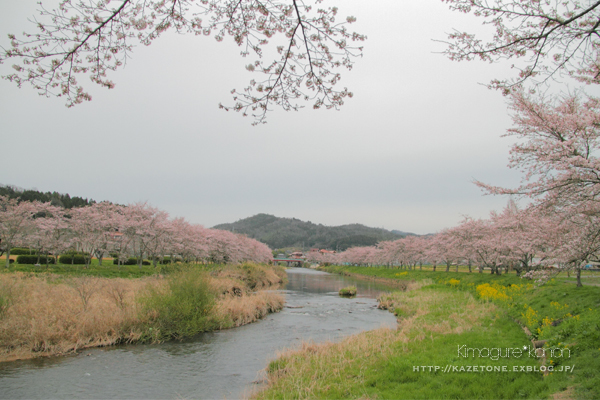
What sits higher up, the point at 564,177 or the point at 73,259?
the point at 564,177

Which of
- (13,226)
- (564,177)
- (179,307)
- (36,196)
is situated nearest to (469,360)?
(564,177)

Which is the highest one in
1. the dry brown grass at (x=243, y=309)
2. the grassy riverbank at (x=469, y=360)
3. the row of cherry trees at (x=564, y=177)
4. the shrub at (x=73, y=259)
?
the row of cherry trees at (x=564, y=177)

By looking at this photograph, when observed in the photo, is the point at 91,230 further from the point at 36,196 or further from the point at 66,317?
the point at 36,196

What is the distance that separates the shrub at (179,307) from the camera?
16312 mm

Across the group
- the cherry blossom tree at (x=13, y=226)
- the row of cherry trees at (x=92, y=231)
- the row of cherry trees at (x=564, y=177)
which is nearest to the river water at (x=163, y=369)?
the row of cherry trees at (x=564, y=177)

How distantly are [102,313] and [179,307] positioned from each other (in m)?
3.59

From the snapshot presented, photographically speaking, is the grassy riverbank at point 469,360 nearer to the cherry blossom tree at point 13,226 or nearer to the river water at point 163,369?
the river water at point 163,369

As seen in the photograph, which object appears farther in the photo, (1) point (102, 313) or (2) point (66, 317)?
(1) point (102, 313)

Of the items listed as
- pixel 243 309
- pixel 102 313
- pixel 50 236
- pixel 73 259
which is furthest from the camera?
pixel 73 259

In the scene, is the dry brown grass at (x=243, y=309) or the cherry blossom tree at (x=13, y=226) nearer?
the dry brown grass at (x=243, y=309)

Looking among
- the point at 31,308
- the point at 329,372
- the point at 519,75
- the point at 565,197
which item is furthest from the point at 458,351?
the point at 31,308

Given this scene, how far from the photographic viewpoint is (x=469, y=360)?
9.05 metres

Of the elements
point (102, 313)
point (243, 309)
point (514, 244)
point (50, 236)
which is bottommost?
point (243, 309)

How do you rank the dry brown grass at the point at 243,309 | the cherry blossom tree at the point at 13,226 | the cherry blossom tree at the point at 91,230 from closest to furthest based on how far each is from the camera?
the dry brown grass at the point at 243,309 < the cherry blossom tree at the point at 13,226 < the cherry blossom tree at the point at 91,230
